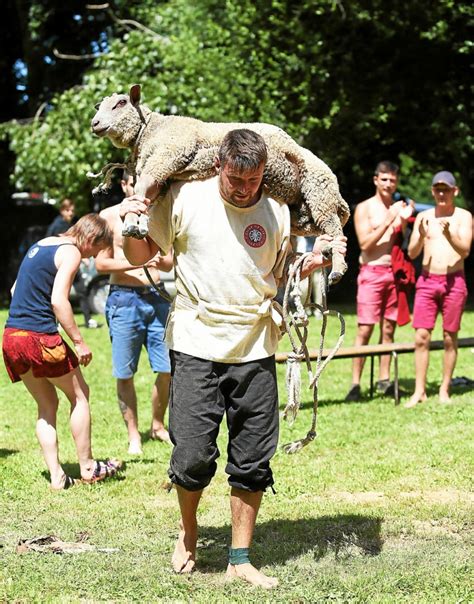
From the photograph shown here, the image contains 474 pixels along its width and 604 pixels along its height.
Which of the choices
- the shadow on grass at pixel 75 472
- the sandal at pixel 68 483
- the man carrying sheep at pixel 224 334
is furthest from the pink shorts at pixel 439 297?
the man carrying sheep at pixel 224 334

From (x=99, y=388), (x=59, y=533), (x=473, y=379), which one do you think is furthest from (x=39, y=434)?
(x=473, y=379)

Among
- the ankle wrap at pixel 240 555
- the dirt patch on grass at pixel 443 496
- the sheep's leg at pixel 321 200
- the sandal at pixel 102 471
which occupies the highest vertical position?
the sheep's leg at pixel 321 200

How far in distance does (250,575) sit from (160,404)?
3476 millimetres

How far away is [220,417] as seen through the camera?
482 cm

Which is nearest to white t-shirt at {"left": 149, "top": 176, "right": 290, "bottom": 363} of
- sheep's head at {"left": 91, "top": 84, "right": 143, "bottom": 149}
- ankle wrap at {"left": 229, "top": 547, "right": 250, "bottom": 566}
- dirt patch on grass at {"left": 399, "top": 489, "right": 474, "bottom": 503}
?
sheep's head at {"left": 91, "top": 84, "right": 143, "bottom": 149}

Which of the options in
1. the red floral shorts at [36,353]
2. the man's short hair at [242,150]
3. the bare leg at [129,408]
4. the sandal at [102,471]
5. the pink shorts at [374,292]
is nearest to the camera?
the man's short hair at [242,150]

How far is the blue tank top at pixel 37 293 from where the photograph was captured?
6.67m

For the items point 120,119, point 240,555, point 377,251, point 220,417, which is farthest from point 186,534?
point 377,251

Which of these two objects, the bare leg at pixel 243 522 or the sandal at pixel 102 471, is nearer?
the bare leg at pixel 243 522

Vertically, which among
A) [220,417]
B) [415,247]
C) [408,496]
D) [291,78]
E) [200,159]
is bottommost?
[408,496]

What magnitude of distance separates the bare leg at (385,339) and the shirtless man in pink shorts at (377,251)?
0.19 meters

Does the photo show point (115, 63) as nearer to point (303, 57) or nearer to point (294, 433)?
point (303, 57)

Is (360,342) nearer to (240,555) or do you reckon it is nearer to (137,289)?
(137,289)

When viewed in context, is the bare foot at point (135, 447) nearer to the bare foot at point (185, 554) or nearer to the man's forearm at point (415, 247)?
the bare foot at point (185, 554)
